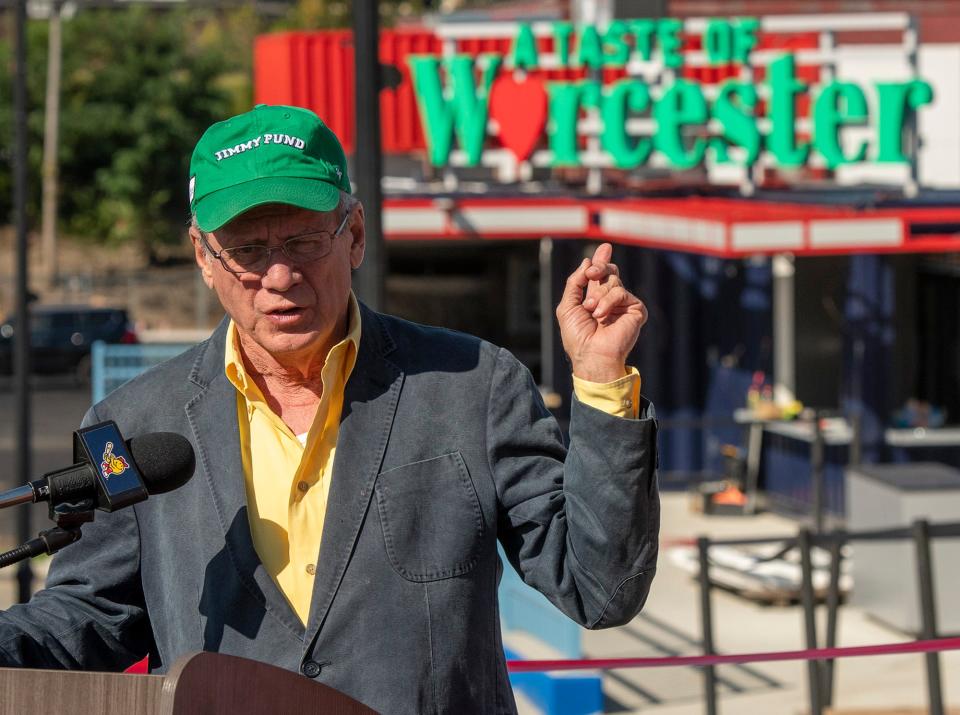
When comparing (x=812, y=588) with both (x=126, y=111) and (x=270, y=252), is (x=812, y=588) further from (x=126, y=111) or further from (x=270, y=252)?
(x=126, y=111)

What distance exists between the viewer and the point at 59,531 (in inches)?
94.1

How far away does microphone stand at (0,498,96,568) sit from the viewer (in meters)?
2.36

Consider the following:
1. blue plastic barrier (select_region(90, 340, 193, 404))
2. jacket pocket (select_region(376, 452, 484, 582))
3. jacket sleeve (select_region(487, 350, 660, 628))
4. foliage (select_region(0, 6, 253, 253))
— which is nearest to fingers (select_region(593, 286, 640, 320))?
jacket sleeve (select_region(487, 350, 660, 628))

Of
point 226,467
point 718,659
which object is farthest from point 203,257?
point 718,659

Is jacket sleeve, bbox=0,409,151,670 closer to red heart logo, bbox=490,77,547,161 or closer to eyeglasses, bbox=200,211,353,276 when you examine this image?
eyeglasses, bbox=200,211,353,276

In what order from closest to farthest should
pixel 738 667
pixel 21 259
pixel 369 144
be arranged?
pixel 369 144 → pixel 738 667 → pixel 21 259

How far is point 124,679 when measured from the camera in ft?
6.92

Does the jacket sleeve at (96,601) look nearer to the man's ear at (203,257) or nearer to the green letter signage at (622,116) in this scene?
the man's ear at (203,257)

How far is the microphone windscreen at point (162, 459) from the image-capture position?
242cm

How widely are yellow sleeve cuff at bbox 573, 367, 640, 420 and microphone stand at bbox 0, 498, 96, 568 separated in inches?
29.0

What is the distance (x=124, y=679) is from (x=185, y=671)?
13cm

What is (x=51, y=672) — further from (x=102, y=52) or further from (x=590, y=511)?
(x=102, y=52)

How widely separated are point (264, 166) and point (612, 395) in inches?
25.4

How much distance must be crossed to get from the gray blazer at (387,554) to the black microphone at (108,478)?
15cm
